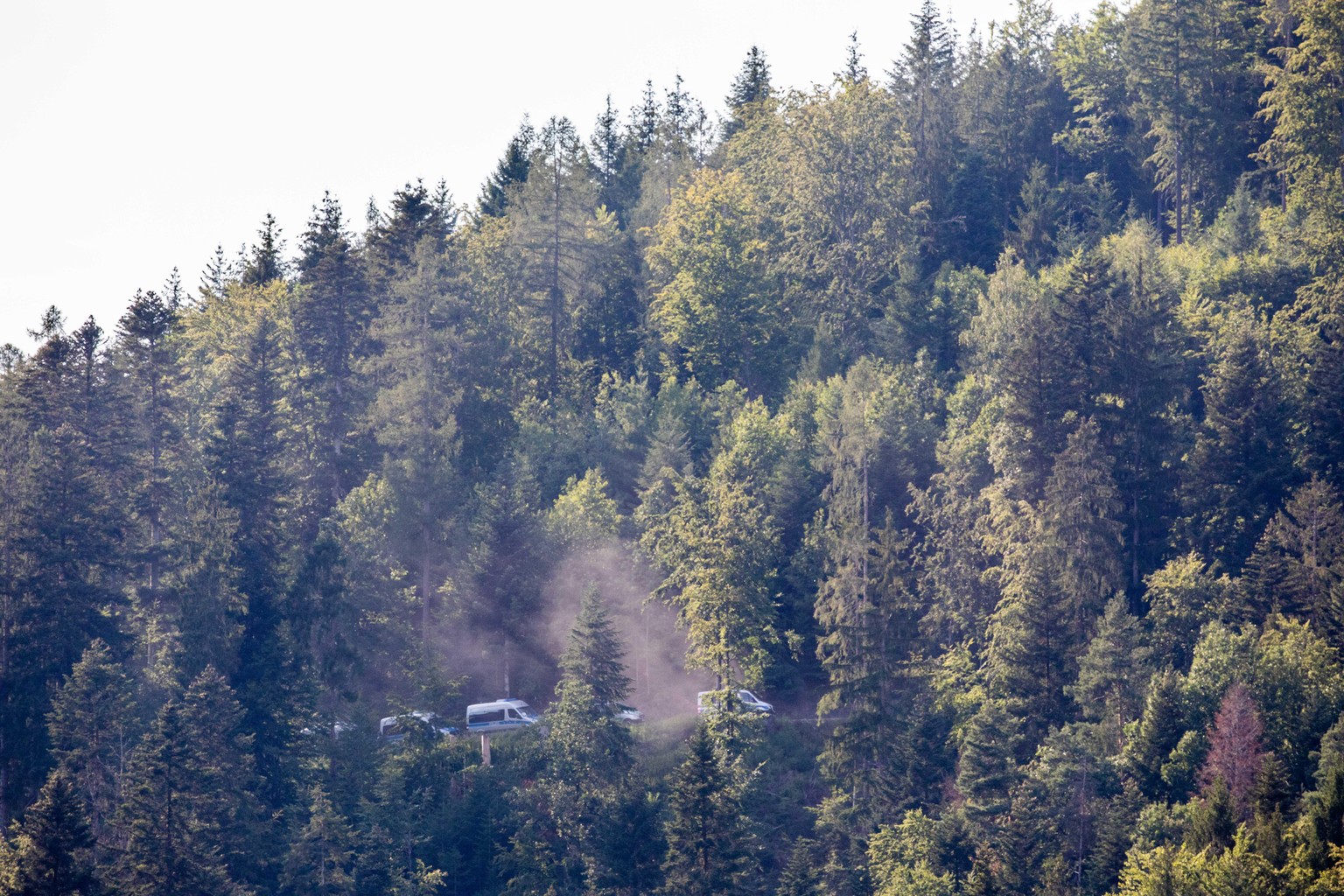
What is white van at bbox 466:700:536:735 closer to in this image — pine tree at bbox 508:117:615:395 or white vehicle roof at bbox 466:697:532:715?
white vehicle roof at bbox 466:697:532:715

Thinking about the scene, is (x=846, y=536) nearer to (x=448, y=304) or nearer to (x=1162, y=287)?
(x=1162, y=287)

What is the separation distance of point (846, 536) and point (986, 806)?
13.8 metres

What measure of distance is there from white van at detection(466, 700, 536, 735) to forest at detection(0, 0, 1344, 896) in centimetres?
141

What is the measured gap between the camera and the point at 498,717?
69562 mm

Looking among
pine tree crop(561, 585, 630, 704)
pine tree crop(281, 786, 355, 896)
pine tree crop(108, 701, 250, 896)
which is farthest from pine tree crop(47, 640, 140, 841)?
pine tree crop(561, 585, 630, 704)

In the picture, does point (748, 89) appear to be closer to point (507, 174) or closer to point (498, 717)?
point (507, 174)

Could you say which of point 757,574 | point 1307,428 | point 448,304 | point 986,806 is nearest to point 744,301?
point 448,304

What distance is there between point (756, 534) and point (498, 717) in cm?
1311

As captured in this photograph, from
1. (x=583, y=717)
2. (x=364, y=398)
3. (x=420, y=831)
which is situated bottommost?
(x=420, y=831)

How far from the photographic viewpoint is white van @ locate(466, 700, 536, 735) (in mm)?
68688

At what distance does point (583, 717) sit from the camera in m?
61.8

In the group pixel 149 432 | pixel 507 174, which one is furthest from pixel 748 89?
pixel 149 432

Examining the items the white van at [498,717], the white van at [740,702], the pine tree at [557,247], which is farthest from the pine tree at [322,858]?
the pine tree at [557,247]

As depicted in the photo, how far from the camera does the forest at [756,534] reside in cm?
5744
